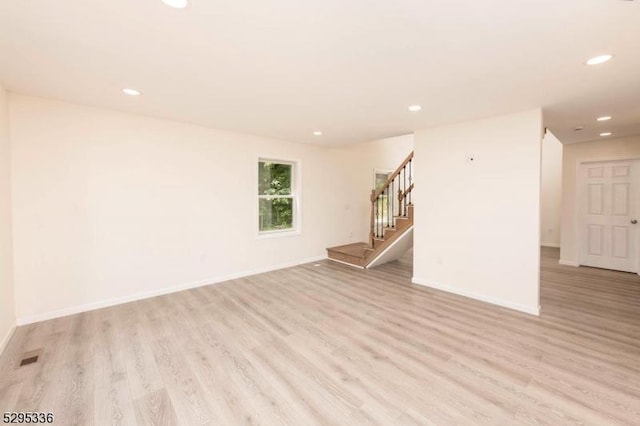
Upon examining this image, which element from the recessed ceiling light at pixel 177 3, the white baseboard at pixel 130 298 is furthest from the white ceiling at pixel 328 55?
the white baseboard at pixel 130 298

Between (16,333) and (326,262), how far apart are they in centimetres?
452

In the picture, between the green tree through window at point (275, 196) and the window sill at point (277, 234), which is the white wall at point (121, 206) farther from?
the green tree through window at point (275, 196)

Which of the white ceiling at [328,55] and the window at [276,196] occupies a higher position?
the white ceiling at [328,55]

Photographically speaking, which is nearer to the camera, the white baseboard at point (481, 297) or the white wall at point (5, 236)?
the white wall at point (5, 236)

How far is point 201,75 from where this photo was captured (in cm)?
243

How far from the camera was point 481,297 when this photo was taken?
3.71m

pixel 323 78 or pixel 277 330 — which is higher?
pixel 323 78

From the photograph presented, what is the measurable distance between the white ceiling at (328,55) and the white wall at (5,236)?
411 mm

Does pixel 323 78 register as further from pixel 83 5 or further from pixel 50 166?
pixel 50 166

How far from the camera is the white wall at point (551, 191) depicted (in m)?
7.11

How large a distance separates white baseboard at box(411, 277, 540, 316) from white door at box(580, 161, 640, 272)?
3.47m

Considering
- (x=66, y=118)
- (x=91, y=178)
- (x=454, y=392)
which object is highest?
(x=66, y=118)

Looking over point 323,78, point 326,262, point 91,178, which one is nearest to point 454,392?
point 323,78

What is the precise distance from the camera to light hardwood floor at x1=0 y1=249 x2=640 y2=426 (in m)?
1.77
